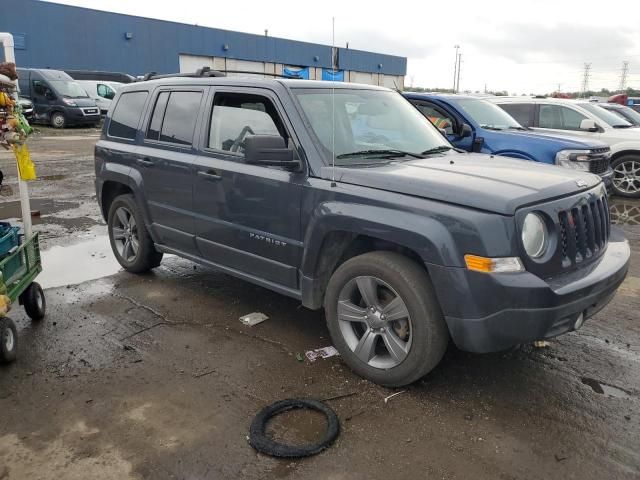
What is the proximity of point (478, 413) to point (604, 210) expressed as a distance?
5.40 feet

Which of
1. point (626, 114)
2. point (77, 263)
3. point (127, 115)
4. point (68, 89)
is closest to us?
point (127, 115)

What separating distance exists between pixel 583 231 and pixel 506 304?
2.76ft

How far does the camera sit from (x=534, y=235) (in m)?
3.06

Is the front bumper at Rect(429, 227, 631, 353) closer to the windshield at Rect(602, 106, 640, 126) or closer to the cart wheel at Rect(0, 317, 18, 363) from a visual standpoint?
the cart wheel at Rect(0, 317, 18, 363)

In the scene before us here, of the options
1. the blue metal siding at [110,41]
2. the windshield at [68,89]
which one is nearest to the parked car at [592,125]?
the windshield at [68,89]

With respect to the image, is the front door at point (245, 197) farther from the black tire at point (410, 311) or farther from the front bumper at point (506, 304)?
the front bumper at point (506, 304)

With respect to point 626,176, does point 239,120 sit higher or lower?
higher

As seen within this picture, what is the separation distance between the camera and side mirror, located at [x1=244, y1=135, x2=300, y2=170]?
361 cm

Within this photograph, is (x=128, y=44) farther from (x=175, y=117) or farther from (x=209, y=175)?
(x=209, y=175)

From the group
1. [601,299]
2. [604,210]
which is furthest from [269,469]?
[604,210]

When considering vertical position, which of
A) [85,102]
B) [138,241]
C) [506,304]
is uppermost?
[85,102]

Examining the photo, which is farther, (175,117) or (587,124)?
(587,124)

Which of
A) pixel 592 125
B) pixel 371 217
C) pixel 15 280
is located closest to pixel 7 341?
pixel 15 280

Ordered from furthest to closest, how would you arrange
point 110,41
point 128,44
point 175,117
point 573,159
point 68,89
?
point 128,44 → point 110,41 → point 68,89 → point 573,159 → point 175,117
